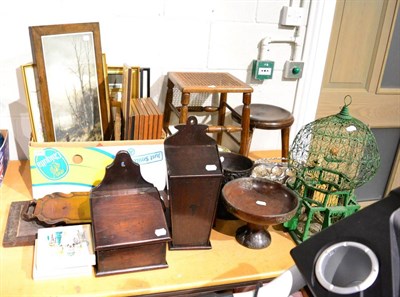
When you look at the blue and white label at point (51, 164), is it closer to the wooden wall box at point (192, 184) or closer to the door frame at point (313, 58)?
the wooden wall box at point (192, 184)

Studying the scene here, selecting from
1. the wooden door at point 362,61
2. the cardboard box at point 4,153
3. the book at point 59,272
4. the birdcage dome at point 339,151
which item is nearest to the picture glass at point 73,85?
the cardboard box at point 4,153

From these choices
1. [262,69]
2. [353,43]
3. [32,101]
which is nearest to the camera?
[32,101]

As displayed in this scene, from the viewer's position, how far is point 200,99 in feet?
5.72

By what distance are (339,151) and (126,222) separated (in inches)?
29.0

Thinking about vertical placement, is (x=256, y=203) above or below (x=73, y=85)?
below

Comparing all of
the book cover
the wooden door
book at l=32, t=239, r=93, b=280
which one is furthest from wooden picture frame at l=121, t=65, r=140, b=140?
the wooden door

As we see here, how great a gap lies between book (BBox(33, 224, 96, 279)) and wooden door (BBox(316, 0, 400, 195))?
1382mm

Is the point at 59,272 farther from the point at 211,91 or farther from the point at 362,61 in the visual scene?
the point at 362,61

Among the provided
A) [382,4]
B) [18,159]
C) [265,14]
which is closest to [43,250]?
[18,159]

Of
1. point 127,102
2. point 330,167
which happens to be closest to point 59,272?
point 127,102

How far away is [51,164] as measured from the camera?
118 centimetres

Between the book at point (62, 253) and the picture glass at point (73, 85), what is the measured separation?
1.21 feet

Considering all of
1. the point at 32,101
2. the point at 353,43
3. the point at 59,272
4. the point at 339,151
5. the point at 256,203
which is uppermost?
the point at 353,43

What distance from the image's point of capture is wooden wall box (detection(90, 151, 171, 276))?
987mm
